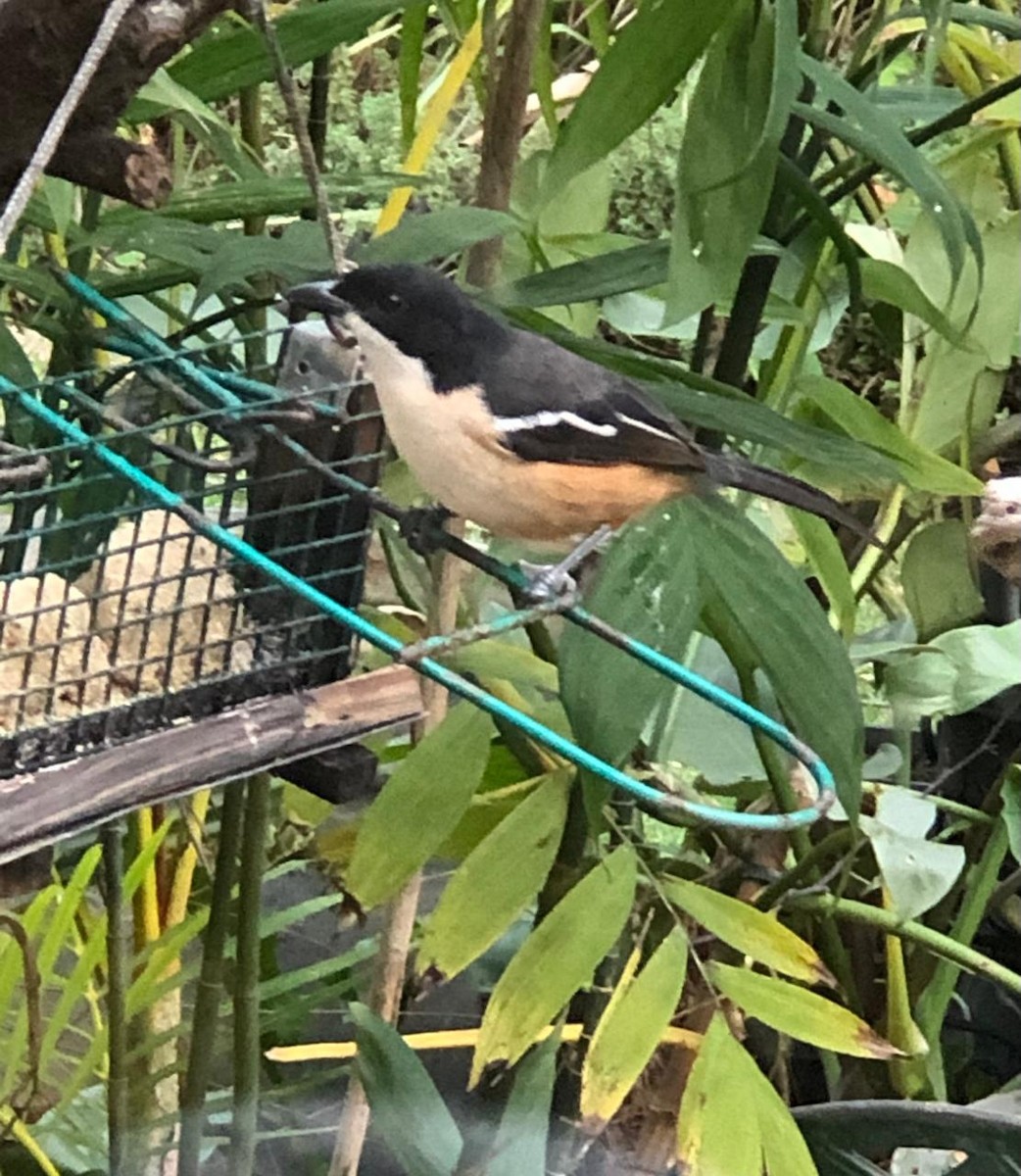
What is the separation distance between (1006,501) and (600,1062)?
0.41m

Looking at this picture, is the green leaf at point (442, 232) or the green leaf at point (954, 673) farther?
the green leaf at point (954, 673)

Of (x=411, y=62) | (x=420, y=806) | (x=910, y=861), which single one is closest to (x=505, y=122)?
(x=411, y=62)

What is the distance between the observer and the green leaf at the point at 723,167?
0.72 meters

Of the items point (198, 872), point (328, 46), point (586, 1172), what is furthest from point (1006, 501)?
point (198, 872)

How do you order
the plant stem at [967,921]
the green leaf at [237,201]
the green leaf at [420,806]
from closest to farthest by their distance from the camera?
the green leaf at [237,201] < the green leaf at [420,806] < the plant stem at [967,921]

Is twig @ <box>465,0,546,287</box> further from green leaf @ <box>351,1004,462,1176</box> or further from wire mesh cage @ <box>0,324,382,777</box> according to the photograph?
green leaf @ <box>351,1004,462,1176</box>

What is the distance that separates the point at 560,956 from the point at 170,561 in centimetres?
33

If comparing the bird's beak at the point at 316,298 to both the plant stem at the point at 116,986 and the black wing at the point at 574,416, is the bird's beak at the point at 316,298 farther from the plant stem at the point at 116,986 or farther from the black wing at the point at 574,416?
the plant stem at the point at 116,986

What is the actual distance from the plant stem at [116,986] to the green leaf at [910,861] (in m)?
0.51

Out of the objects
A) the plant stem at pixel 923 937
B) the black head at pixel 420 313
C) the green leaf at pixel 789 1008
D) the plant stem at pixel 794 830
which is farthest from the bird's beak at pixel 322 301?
the plant stem at pixel 923 937

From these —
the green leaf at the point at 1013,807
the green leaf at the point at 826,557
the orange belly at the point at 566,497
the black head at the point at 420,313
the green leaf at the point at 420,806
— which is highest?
the black head at the point at 420,313

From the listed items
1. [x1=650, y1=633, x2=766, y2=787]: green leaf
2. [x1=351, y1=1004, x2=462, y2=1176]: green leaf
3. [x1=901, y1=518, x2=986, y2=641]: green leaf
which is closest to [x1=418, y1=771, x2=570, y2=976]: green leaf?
[x1=351, y1=1004, x2=462, y2=1176]: green leaf

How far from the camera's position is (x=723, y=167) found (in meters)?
0.73

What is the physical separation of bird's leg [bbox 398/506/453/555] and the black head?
0.07 meters
